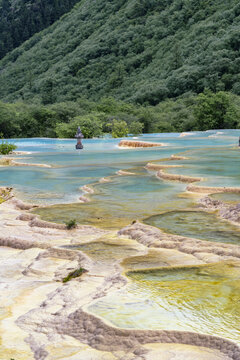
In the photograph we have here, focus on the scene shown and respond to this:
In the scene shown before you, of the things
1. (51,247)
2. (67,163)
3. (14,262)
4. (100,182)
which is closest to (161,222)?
(51,247)

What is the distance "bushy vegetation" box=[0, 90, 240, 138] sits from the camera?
25.9m

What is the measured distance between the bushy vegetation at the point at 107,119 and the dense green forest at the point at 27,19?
2241 inches

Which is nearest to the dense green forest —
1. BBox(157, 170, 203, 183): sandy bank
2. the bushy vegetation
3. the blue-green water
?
the bushy vegetation

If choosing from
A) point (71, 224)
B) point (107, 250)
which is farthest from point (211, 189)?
point (107, 250)

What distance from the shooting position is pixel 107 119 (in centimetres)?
2922

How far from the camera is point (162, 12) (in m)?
62.1

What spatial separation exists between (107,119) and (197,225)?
23505 millimetres

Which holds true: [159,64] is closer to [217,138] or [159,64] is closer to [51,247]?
[217,138]

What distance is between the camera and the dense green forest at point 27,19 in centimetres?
8788

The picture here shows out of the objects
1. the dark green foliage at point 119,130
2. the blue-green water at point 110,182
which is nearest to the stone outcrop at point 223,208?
the blue-green water at point 110,182

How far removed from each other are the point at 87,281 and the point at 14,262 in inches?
44.9

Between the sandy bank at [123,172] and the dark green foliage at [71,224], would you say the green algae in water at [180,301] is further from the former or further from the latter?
the sandy bank at [123,172]

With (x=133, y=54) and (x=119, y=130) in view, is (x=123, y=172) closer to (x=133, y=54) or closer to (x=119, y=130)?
(x=119, y=130)

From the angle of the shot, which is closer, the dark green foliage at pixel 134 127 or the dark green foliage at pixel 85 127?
the dark green foliage at pixel 85 127
